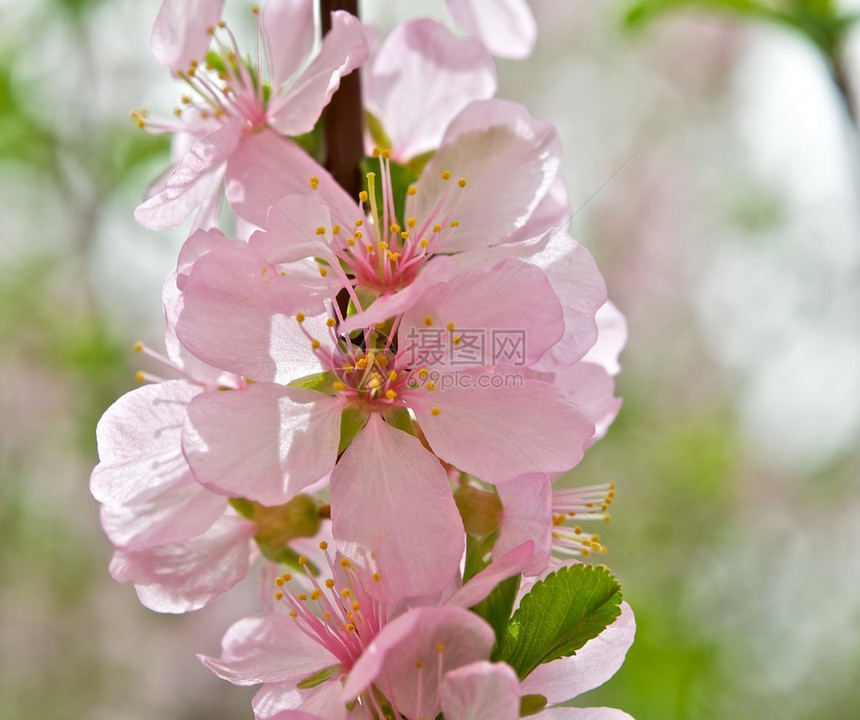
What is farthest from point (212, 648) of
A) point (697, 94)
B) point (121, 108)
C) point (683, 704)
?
point (697, 94)

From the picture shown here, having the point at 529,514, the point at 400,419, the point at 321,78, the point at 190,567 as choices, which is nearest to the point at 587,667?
the point at 529,514

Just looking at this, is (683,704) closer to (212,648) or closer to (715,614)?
(715,614)

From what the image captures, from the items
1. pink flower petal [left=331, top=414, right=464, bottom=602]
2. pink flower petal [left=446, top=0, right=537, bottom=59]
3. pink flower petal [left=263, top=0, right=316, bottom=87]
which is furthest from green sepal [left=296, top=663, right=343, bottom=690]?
pink flower petal [left=446, top=0, right=537, bottom=59]

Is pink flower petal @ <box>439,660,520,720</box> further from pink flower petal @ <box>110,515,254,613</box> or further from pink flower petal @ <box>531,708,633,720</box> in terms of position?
pink flower petal @ <box>110,515,254,613</box>

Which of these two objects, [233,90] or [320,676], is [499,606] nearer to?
[320,676]

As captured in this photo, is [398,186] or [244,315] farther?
[398,186]

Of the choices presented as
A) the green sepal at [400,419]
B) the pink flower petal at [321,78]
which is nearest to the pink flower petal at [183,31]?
the pink flower petal at [321,78]
